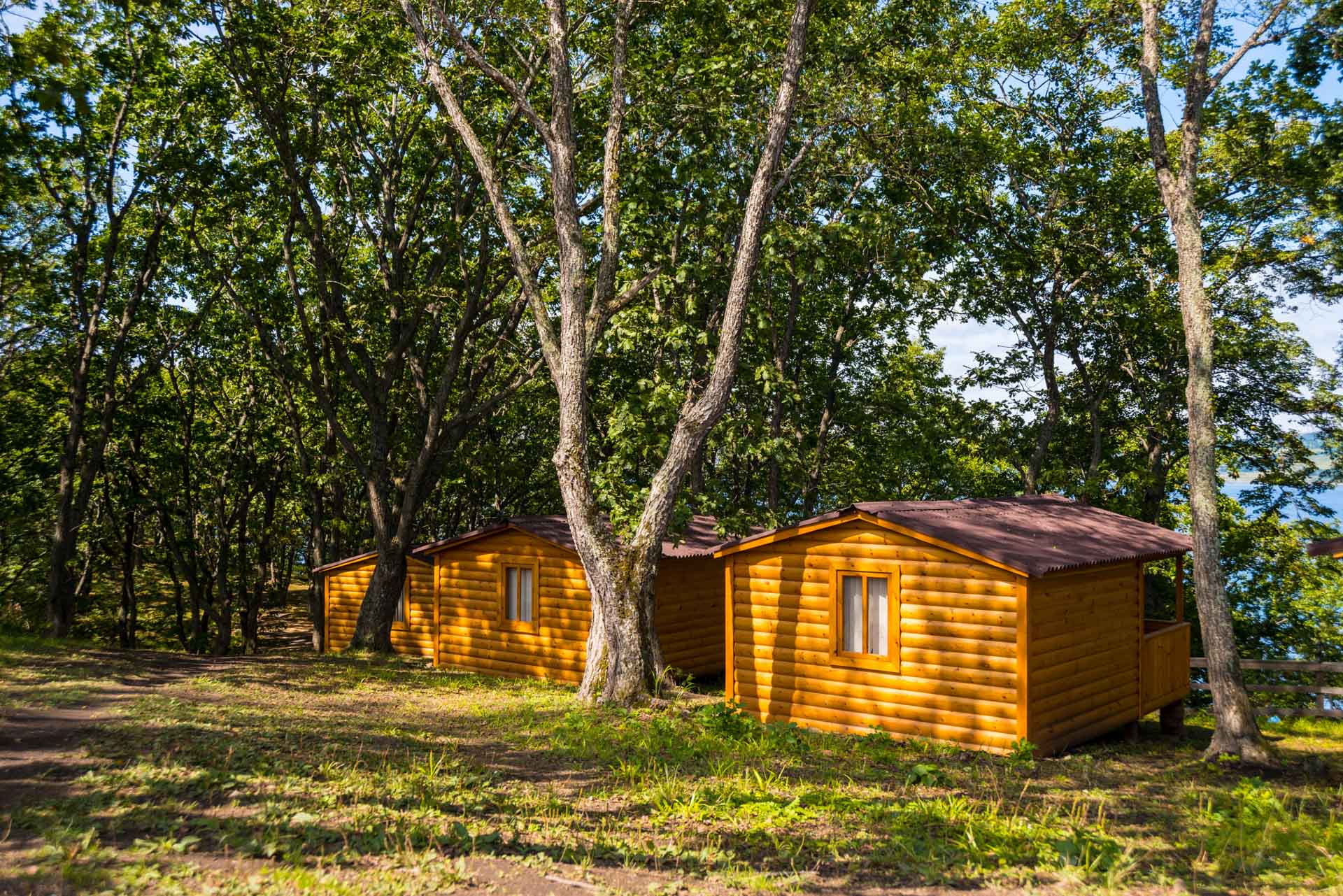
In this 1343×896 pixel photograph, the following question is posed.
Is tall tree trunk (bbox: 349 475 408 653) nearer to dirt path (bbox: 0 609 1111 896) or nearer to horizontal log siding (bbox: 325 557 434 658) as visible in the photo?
horizontal log siding (bbox: 325 557 434 658)

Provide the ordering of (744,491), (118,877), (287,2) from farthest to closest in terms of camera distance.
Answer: (744,491)
(287,2)
(118,877)

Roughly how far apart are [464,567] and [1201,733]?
14720 millimetres

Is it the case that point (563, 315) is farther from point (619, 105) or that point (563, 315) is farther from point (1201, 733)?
point (1201, 733)

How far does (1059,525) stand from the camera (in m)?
14.5

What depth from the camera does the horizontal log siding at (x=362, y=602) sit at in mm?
22891

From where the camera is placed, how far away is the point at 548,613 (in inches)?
717

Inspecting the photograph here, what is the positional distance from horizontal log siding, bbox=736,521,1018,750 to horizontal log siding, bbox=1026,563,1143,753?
53 centimetres

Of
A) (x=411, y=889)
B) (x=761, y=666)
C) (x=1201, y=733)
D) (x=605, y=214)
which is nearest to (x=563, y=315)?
(x=605, y=214)

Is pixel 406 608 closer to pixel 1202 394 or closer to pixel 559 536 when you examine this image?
pixel 559 536

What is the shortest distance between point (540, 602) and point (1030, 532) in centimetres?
973

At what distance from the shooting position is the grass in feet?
20.3

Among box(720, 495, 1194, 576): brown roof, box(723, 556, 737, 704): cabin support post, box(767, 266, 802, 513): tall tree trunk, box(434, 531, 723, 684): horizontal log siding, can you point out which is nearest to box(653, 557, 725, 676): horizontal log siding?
box(434, 531, 723, 684): horizontal log siding

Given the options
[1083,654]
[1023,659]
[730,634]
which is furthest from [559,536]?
[1083,654]

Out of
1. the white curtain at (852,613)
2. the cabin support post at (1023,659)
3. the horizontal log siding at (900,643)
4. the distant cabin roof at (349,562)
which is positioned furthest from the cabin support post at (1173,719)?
the distant cabin roof at (349,562)
